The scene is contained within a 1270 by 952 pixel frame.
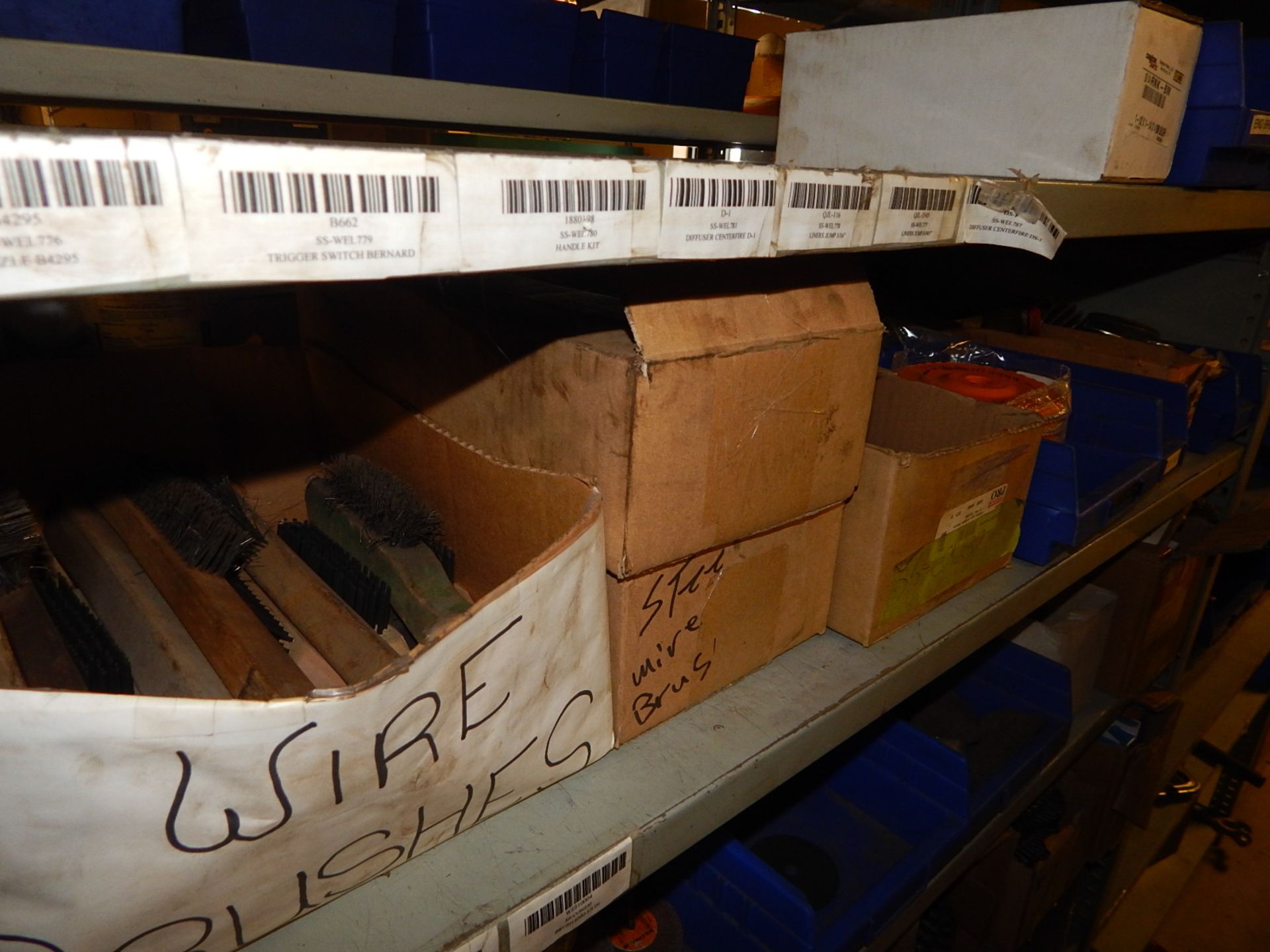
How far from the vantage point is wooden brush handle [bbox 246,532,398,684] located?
54 centimetres

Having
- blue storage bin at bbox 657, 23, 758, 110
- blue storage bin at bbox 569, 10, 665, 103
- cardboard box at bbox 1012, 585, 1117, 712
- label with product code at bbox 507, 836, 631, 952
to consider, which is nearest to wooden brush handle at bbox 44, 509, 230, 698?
label with product code at bbox 507, 836, 631, 952

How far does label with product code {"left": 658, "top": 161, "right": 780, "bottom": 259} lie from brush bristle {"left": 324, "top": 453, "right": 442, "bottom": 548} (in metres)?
0.36

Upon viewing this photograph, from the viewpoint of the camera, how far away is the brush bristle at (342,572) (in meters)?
0.60

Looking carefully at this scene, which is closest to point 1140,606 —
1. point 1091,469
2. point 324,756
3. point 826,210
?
point 1091,469

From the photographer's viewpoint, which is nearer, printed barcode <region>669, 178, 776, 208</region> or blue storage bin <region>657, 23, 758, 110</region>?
printed barcode <region>669, 178, 776, 208</region>

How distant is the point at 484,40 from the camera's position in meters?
0.85

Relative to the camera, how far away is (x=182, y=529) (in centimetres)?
64

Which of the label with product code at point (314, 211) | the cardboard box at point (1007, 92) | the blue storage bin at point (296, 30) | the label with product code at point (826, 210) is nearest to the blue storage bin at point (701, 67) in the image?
the cardboard box at point (1007, 92)

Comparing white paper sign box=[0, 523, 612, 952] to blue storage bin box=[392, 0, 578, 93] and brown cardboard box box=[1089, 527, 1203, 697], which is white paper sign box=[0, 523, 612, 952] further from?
brown cardboard box box=[1089, 527, 1203, 697]

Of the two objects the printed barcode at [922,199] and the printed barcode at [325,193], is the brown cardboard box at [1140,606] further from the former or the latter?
the printed barcode at [325,193]

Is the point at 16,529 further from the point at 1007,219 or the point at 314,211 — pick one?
the point at 1007,219

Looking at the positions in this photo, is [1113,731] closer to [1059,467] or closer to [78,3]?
[1059,467]

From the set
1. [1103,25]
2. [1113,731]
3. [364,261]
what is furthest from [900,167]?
[1113,731]

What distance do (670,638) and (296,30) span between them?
68cm
